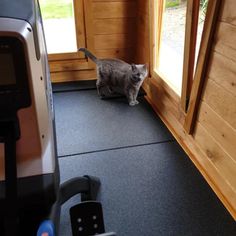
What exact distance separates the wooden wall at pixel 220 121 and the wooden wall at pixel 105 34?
140 cm

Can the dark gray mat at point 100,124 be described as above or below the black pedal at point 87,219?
below

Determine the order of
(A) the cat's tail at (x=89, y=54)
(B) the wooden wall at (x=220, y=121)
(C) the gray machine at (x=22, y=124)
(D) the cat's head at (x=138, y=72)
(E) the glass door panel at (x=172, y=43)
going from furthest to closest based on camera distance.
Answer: (A) the cat's tail at (x=89, y=54)
(D) the cat's head at (x=138, y=72)
(E) the glass door panel at (x=172, y=43)
(B) the wooden wall at (x=220, y=121)
(C) the gray machine at (x=22, y=124)

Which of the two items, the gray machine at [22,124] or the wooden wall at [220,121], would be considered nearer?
the gray machine at [22,124]

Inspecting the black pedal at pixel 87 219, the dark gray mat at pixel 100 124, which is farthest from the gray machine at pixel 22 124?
the dark gray mat at pixel 100 124

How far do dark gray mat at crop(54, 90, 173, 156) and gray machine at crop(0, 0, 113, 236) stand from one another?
1158 millimetres

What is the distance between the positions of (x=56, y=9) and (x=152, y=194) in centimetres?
218

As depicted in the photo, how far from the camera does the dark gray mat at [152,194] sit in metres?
1.34

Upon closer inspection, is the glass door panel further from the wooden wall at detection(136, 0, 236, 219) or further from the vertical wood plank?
the wooden wall at detection(136, 0, 236, 219)

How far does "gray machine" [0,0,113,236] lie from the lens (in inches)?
24.5

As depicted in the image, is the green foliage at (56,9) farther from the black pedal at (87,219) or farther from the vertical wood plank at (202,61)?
the black pedal at (87,219)

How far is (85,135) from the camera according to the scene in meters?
2.10

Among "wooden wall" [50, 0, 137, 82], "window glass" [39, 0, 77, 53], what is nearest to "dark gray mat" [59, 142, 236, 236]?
"wooden wall" [50, 0, 137, 82]

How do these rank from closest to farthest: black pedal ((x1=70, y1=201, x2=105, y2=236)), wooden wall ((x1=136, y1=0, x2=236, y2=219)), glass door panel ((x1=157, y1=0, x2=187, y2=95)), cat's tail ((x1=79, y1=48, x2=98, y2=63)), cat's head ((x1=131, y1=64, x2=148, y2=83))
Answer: black pedal ((x1=70, y1=201, x2=105, y2=236))
wooden wall ((x1=136, y1=0, x2=236, y2=219))
glass door panel ((x1=157, y1=0, x2=187, y2=95))
cat's head ((x1=131, y1=64, x2=148, y2=83))
cat's tail ((x1=79, y1=48, x2=98, y2=63))

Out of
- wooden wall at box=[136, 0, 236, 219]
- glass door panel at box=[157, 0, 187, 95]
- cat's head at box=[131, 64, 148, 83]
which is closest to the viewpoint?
wooden wall at box=[136, 0, 236, 219]
